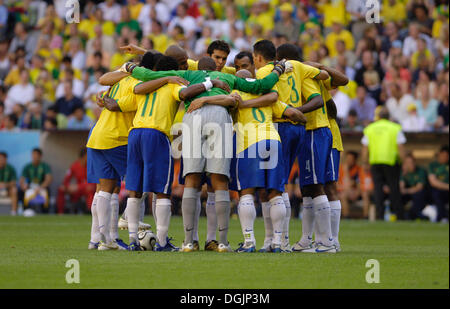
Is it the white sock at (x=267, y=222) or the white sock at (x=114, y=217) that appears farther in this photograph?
the white sock at (x=114, y=217)

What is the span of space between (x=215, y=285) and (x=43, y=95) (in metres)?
17.5

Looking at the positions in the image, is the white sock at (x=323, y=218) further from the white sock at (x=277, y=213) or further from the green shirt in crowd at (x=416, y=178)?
the green shirt in crowd at (x=416, y=178)

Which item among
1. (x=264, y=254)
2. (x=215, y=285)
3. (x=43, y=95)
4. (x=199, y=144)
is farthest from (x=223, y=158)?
(x=43, y=95)

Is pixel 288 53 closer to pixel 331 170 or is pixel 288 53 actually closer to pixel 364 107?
pixel 331 170

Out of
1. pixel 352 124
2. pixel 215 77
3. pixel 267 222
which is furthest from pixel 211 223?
pixel 352 124

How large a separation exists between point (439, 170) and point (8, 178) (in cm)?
972

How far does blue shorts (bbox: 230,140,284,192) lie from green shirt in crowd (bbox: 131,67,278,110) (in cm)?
64

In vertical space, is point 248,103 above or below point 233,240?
above

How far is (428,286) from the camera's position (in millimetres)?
7477

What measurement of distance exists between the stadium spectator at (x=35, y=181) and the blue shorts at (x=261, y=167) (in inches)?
463

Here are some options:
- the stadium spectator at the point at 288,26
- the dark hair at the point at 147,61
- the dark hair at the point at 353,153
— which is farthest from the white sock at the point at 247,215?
the stadium spectator at the point at 288,26

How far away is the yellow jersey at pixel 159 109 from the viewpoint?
1043 centimetres

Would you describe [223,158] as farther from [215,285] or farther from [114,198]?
[215,285]

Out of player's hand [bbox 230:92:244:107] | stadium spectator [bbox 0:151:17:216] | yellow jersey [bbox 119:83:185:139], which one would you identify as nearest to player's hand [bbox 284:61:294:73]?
player's hand [bbox 230:92:244:107]
